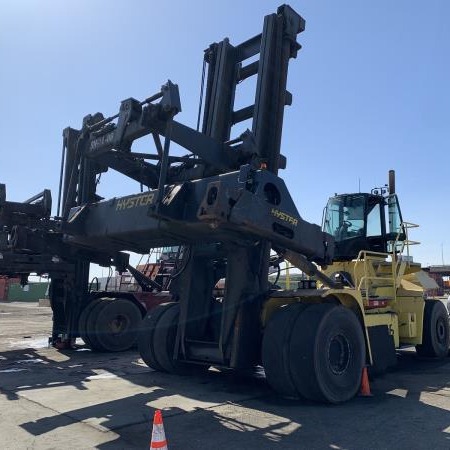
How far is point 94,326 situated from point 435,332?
25.3 feet

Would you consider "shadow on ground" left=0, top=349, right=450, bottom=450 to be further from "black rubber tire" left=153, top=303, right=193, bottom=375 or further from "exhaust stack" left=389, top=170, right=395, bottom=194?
"exhaust stack" left=389, top=170, right=395, bottom=194

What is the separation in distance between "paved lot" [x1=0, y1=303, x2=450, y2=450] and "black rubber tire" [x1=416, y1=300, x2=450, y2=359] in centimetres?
130

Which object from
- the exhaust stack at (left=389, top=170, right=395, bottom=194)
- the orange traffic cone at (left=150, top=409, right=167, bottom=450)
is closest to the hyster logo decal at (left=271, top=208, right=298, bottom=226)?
the orange traffic cone at (left=150, top=409, right=167, bottom=450)

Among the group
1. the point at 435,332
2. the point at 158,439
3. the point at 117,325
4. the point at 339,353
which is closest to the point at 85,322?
the point at 117,325

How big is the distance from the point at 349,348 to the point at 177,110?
3.96 m

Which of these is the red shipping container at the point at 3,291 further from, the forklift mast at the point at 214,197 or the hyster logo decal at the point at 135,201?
the hyster logo decal at the point at 135,201

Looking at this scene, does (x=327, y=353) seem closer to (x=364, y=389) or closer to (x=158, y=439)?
(x=364, y=389)

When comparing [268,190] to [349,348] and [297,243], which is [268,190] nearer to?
[297,243]

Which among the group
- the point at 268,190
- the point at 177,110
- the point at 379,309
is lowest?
the point at 379,309

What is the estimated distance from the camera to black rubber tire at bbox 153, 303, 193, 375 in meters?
8.17

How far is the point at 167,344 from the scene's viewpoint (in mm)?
8227

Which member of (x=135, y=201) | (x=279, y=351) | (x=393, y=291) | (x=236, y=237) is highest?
(x=135, y=201)

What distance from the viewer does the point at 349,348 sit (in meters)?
6.99

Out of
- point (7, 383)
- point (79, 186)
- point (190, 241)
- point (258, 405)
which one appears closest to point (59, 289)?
point (7, 383)
